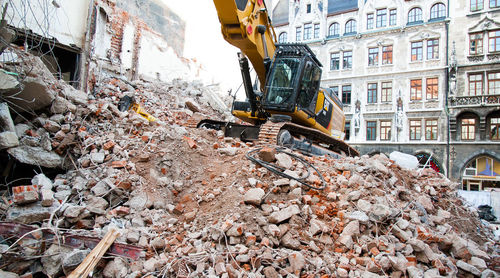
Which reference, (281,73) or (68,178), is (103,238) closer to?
(68,178)

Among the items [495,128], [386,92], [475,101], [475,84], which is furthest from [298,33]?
[495,128]

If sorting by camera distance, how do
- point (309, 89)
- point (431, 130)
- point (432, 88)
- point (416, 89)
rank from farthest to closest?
point (416, 89)
point (432, 88)
point (431, 130)
point (309, 89)

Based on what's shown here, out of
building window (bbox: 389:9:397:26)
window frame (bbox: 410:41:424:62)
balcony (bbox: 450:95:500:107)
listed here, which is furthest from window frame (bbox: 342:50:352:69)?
balcony (bbox: 450:95:500:107)

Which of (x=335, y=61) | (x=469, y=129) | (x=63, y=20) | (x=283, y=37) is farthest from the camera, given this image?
(x=283, y=37)

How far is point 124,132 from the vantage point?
5312mm

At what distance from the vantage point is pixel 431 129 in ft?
63.0

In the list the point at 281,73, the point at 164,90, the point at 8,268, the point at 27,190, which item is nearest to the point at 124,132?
the point at 27,190

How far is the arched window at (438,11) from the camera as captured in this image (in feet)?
65.3

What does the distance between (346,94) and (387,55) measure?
153 inches

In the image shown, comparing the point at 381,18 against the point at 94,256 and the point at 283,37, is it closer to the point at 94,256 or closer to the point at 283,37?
the point at 283,37

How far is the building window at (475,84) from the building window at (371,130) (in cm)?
593

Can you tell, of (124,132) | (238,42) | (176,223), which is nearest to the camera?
(176,223)

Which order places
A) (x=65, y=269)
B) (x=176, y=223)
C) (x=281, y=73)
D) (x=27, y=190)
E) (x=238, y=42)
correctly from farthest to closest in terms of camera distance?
1. (x=281, y=73)
2. (x=238, y=42)
3. (x=176, y=223)
4. (x=27, y=190)
5. (x=65, y=269)

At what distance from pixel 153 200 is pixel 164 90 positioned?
982cm
